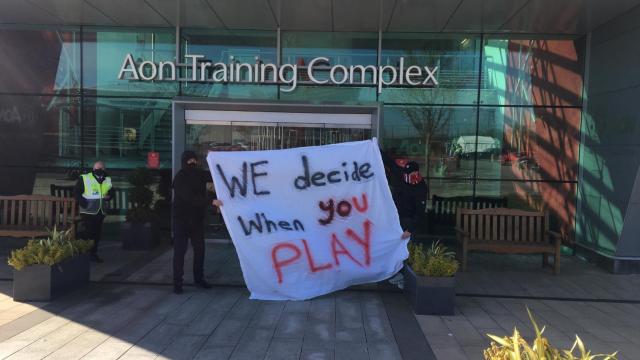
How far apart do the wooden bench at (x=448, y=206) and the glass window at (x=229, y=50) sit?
419 cm

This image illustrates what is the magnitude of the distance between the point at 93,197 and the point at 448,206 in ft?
22.9

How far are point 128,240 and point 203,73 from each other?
3.55 metres

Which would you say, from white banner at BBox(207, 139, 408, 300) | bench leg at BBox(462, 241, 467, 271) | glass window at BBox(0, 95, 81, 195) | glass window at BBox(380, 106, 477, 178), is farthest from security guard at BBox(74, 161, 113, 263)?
bench leg at BBox(462, 241, 467, 271)

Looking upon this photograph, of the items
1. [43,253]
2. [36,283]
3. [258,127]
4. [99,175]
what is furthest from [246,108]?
[36,283]

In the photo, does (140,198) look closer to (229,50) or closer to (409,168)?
(229,50)

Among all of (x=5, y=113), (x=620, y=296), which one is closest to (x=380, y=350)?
(x=620, y=296)

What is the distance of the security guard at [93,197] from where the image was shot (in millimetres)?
7945

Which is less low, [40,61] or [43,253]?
[40,61]

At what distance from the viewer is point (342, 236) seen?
6.23 meters

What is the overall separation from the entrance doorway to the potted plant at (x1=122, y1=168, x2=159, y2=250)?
952 mm

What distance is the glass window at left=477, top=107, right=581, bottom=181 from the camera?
1013 cm

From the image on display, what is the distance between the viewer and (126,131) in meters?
10.3

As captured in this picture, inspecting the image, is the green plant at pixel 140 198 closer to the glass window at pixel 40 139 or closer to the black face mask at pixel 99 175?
the black face mask at pixel 99 175

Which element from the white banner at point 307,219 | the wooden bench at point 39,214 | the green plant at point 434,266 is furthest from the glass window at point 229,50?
the green plant at point 434,266
